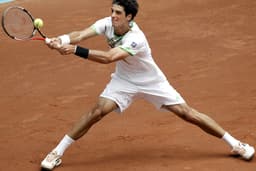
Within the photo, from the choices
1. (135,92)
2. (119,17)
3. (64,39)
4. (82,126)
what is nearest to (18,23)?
(64,39)

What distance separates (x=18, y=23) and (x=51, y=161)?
133cm

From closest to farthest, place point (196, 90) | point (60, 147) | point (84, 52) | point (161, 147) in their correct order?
point (84, 52), point (60, 147), point (161, 147), point (196, 90)

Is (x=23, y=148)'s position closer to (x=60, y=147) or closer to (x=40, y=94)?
(x=60, y=147)

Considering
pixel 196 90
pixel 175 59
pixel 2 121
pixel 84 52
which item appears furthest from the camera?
pixel 175 59

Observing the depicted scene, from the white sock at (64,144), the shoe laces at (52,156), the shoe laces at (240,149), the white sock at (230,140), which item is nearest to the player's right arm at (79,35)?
the white sock at (64,144)

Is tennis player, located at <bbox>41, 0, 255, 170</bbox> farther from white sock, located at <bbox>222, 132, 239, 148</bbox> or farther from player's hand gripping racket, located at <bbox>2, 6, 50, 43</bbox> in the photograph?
player's hand gripping racket, located at <bbox>2, 6, 50, 43</bbox>

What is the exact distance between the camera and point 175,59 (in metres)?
8.89

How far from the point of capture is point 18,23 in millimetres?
5531

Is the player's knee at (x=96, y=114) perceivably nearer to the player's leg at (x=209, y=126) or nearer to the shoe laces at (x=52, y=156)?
the shoe laces at (x=52, y=156)

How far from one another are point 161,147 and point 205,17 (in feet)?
18.8

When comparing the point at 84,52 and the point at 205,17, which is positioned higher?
the point at 84,52

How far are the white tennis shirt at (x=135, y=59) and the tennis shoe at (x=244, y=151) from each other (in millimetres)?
948

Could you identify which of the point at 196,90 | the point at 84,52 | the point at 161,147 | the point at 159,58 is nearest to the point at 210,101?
the point at 196,90

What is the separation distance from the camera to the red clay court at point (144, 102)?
5.77m
